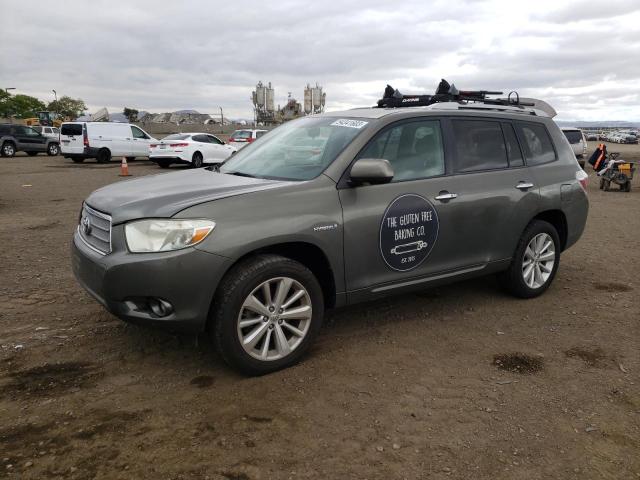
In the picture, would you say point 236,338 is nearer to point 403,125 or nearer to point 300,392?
point 300,392

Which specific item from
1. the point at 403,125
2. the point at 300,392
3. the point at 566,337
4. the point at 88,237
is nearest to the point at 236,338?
the point at 300,392

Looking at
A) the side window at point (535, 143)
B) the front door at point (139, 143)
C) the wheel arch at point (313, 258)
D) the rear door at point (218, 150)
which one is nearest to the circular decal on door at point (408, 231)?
the wheel arch at point (313, 258)

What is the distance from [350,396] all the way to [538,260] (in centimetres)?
274

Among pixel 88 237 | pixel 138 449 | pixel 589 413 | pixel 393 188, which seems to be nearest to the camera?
pixel 138 449

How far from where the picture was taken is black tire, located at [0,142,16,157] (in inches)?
1112

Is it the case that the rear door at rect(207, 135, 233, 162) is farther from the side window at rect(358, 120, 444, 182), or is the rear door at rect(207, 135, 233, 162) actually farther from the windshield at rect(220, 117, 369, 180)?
the side window at rect(358, 120, 444, 182)

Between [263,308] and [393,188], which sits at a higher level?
[393,188]

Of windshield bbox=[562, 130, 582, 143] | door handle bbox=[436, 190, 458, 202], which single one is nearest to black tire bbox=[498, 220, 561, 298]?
door handle bbox=[436, 190, 458, 202]

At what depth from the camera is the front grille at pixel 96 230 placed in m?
3.36

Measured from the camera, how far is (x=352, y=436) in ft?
9.40

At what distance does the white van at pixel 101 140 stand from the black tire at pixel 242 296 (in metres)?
21.1

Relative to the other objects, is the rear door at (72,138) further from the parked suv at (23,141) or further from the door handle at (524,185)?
the door handle at (524,185)

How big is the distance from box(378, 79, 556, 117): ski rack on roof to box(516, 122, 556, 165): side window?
0.18m

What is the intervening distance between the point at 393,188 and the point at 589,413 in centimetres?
189
